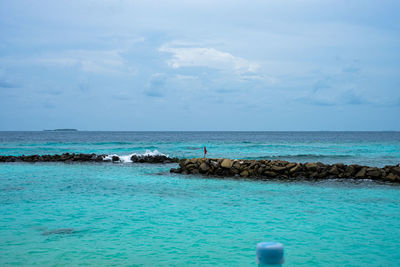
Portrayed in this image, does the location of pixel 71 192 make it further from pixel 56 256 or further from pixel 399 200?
pixel 399 200

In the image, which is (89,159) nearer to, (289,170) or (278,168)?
(278,168)

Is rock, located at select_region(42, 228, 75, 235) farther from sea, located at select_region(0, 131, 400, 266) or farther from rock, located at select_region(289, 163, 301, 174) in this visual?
rock, located at select_region(289, 163, 301, 174)

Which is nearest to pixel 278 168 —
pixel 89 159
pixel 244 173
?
pixel 244 173

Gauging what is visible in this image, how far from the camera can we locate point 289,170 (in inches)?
730

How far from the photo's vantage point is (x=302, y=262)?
6.57m

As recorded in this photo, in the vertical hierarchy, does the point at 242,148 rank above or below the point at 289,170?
below

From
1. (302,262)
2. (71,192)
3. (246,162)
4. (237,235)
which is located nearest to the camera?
(302,262)

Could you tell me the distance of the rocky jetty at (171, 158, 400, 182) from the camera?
17672mm

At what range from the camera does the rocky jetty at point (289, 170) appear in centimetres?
1767

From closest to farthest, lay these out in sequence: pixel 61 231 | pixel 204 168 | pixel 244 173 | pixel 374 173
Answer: pixel 61 231 < pixel 374 173 < pixel 244 173 < pixel 204 168

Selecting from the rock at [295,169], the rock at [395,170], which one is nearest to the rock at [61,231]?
the rock at [295,169]

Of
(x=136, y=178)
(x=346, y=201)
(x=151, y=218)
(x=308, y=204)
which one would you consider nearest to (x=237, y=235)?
(x=151, y=218)

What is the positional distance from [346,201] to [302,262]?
642 centimetres

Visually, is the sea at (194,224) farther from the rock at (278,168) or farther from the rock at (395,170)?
the rock at (278,168)
